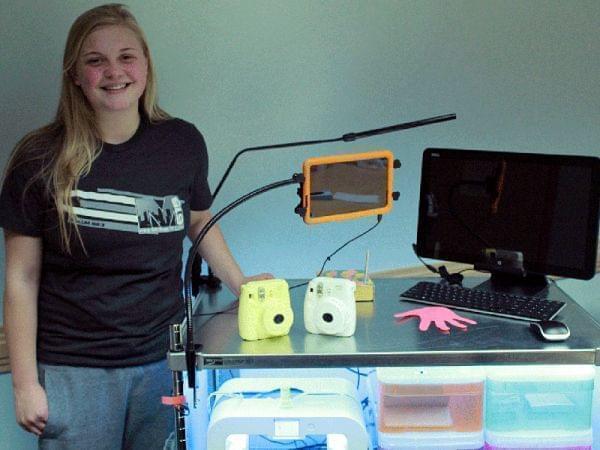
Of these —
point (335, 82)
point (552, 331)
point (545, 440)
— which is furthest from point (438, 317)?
point (335, 82)

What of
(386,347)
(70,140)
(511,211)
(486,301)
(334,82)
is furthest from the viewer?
(334,82)

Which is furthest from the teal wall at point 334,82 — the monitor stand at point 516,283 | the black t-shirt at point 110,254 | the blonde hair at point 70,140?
the monitor stand at point 516,283

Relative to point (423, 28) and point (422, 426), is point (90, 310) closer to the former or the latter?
point (422, 426)

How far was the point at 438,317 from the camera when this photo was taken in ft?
6.28

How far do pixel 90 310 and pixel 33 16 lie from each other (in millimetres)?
849

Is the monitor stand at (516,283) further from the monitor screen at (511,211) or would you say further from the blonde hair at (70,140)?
the blonde hair at (70,140)

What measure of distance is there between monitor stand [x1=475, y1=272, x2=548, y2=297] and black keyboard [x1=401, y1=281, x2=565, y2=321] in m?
0.07

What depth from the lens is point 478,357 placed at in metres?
1.74

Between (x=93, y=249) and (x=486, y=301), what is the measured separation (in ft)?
2.84

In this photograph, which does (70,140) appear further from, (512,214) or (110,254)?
(512,214)

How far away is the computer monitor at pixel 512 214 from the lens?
6.62ft

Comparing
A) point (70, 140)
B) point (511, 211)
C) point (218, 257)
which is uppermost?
point (70, 140)

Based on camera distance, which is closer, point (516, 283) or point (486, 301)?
point (486, 301)

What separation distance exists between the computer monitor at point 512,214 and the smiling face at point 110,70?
73cm
